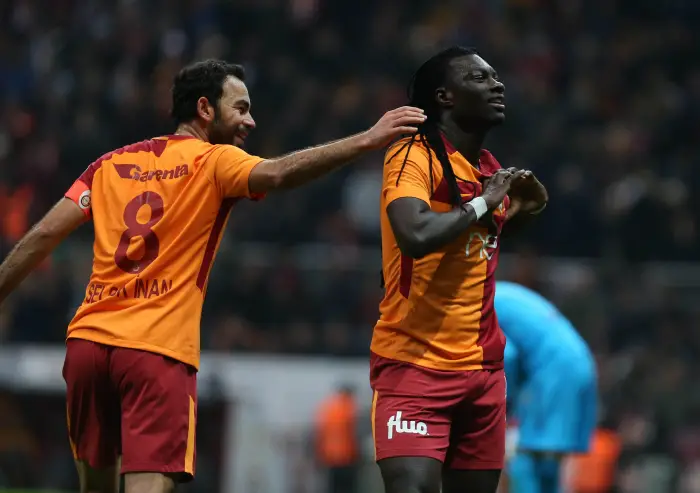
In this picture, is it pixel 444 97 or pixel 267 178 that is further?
pixel 444 97

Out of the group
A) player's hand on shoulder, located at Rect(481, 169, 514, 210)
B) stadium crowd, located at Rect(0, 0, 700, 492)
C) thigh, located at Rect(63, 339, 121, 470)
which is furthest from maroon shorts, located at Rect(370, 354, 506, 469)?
stadium crowd, located at Rect(0, 0, 700, 492)

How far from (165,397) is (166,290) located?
1.36 feet

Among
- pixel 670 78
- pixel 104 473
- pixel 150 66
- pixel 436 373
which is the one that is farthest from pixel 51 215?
pixel 670 78

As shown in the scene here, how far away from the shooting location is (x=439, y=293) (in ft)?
17.4

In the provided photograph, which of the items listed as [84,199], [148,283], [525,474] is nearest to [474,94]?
[148,283]

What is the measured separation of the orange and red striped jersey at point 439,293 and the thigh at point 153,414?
0.82m

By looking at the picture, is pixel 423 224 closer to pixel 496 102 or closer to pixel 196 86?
pixel 496 102

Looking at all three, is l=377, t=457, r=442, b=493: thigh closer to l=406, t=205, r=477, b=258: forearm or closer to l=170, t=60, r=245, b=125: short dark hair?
l=406, t=205, r=477, b=258: forearm

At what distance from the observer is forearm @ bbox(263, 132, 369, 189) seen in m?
4.92

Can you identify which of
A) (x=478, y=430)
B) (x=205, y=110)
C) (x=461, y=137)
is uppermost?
(x=205, y=110)

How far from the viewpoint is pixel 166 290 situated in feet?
17.1

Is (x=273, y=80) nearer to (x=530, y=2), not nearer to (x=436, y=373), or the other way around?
(x=530, y=2)

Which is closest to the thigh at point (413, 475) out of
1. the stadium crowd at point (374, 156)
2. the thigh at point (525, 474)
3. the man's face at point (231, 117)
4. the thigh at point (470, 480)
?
the thigh at point (470, 480)

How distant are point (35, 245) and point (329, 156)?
1332 mm
